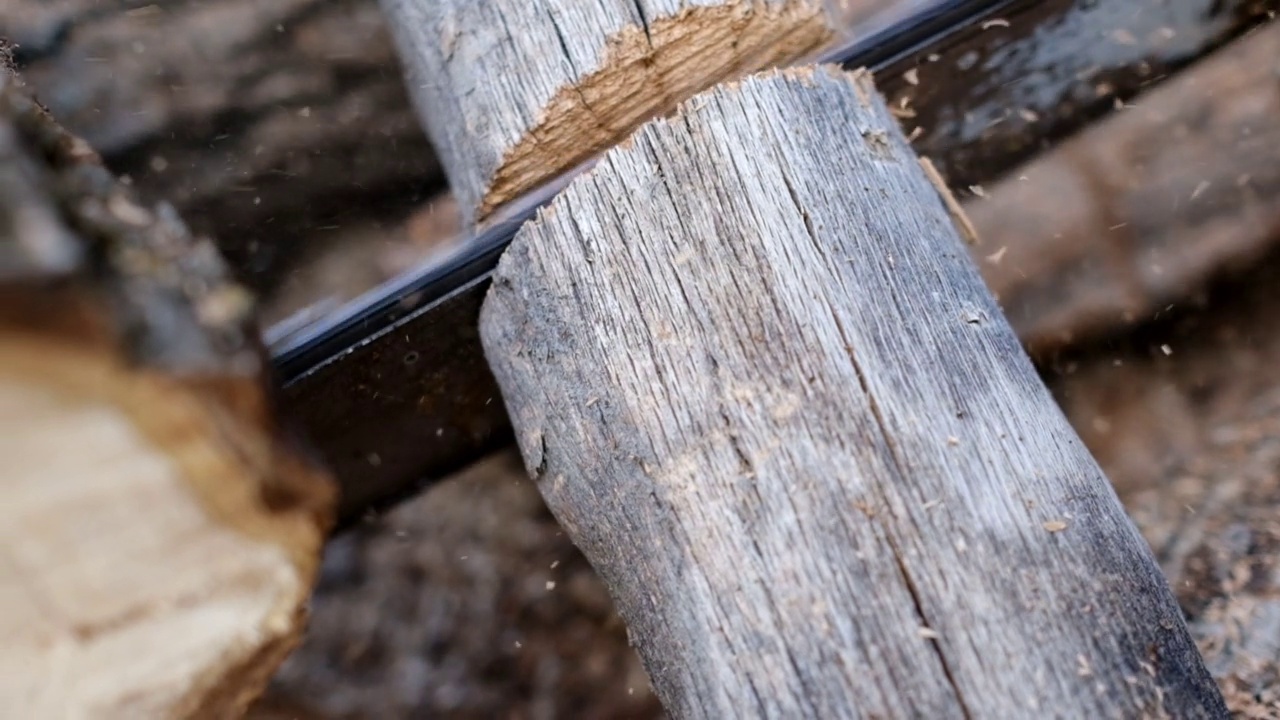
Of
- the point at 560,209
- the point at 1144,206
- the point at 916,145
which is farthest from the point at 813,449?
the point at 1144,206

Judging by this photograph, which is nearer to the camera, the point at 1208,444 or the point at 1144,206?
the point at 1208,444

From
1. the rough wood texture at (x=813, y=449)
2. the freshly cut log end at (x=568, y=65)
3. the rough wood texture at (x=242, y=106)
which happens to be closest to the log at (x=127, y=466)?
the rough wood texture at (x=813, y=449)

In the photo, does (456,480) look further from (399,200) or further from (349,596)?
(399,200)

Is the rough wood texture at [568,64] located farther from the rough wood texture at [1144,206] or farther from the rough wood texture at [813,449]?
the rough wood texture at [1144,206]

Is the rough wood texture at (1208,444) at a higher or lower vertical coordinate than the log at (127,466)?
lower

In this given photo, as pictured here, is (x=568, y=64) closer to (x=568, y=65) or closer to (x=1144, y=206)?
(x=568, y=65)

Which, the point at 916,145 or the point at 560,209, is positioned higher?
the point at 560,209
